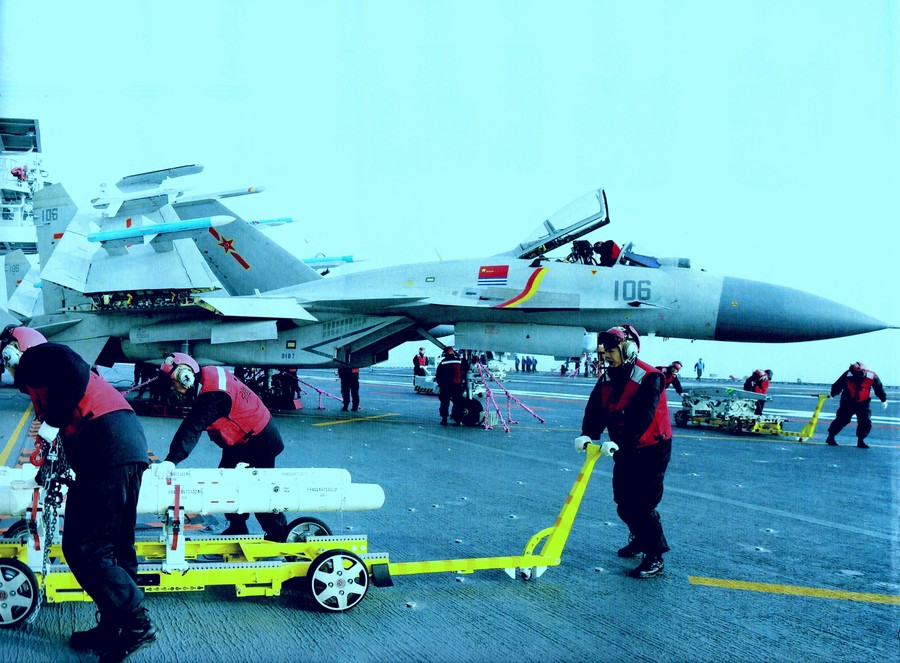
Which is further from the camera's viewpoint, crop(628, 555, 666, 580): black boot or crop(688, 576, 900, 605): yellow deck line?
crop(628, 555, 666, 580): black boot

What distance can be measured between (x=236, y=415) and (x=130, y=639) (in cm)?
180

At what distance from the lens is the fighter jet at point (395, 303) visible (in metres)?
11.8

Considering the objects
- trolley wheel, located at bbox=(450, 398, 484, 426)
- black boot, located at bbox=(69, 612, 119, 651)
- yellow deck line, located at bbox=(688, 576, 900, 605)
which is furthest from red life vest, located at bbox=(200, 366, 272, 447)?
trolley wheel, located at bbox=(450, 398, 484, 426)

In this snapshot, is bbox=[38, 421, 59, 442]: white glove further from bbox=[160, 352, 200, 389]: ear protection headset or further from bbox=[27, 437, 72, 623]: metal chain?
bbox=[160, 352, 200, 389]: ear protection headset

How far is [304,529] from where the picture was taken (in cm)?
462

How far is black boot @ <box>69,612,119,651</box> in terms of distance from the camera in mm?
3021

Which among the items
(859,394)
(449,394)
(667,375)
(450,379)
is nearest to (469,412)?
(449,394)

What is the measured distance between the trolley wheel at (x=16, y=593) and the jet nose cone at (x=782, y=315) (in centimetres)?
1101

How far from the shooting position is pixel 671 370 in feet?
43.2

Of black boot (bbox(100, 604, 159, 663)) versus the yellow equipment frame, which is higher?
the yellow equipment frame

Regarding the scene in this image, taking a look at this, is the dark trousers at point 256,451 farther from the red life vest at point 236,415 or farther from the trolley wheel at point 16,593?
the trolley wheel at point 16,593

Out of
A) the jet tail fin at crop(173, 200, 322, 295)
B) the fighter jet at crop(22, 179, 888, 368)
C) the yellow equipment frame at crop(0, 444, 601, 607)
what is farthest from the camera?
the jet tail fin at crop(173, 200, 322, 295)

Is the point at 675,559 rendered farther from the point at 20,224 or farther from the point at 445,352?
the point at 20,224

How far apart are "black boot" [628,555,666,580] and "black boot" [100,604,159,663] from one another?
2.98 m
